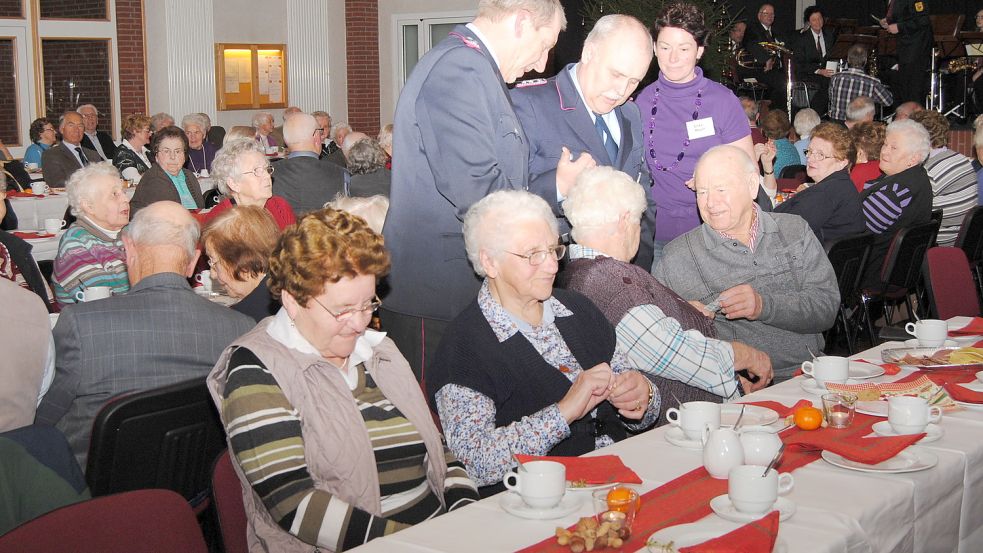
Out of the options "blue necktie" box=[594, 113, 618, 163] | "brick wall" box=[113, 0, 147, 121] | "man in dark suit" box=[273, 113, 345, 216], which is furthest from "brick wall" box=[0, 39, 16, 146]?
"blue necktie" box=[594, 113, 618, 163]

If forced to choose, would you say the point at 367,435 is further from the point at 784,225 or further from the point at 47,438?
the point at 784,225

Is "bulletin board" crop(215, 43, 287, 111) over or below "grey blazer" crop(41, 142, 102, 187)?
over

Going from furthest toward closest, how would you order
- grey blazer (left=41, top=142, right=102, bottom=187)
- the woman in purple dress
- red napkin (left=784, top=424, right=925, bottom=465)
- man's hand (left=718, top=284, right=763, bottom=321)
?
grey blazer (left=41, top=142, right=102, bottom=187) → the woman in purple dress → man's hand (left=718, top=284, right=763, bottom=321) → red napkin (left=784, top=424, right=925, bottom=465)

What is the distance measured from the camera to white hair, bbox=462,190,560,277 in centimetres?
259

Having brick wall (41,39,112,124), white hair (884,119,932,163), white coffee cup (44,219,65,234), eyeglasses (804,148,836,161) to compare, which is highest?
brick wall (41,39,112,124)

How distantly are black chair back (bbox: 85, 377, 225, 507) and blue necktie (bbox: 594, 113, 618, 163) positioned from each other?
1656 mm

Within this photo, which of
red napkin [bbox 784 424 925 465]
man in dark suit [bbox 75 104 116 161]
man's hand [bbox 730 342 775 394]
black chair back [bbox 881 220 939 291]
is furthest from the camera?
man in dark suit [bbox 75 104 116 161]

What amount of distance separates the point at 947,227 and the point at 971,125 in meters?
6.00

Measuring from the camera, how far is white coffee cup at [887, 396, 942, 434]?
2.32 m

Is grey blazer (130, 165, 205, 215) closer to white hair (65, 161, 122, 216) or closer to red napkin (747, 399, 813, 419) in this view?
white hair (65, 161, 122, 216)

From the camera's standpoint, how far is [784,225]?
11.6 ft

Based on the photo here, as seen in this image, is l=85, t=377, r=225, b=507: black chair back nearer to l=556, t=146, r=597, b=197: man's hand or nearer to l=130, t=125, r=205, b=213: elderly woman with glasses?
l=556, t=146, r=597, b=197: man's hand

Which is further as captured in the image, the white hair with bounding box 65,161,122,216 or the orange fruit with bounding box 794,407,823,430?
the white hair with bounding box 65,161,122,216

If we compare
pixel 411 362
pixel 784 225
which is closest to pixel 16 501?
pixel 411 362
